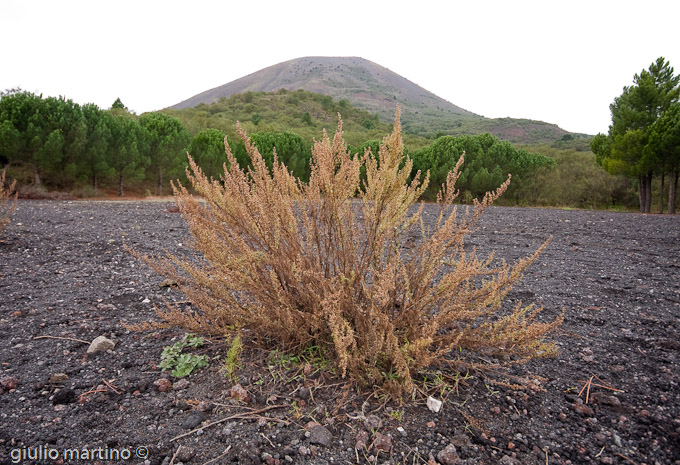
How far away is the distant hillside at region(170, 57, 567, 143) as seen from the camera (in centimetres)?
6688

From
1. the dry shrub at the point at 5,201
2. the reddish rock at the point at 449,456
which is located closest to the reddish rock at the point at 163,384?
the reddish rock at the point at 449,456

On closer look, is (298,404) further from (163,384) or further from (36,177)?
(36,177)

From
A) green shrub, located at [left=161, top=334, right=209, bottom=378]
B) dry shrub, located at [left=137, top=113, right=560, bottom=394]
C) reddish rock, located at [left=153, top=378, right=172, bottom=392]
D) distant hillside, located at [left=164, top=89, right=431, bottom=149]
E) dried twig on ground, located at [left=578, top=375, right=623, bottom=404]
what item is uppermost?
distant hillside, located at [left=164, top=89, right=431, bottom=149]

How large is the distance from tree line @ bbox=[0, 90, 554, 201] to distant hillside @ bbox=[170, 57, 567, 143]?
45.1 m

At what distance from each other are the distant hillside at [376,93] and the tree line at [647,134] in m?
45.4

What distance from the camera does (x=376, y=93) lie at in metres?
109

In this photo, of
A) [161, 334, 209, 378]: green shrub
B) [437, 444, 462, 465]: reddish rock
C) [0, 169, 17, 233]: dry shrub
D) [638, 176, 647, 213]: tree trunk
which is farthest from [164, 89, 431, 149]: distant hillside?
[437, 444, 462, 465]: reddish rock

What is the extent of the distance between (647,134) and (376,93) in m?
99.8

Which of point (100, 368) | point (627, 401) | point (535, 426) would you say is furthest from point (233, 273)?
point (627, 401)

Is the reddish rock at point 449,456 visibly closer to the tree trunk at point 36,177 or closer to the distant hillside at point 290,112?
the tree trunk at point 36,177

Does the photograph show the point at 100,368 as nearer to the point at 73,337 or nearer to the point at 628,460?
the point at 73,337

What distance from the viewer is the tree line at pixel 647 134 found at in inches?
612

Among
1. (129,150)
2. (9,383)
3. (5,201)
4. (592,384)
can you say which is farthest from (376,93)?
(9,383)

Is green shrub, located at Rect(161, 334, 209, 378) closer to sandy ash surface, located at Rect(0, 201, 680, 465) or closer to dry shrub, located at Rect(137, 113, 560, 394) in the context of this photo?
sandy ash surface, located at Rect(0, 201, 680, 465)
